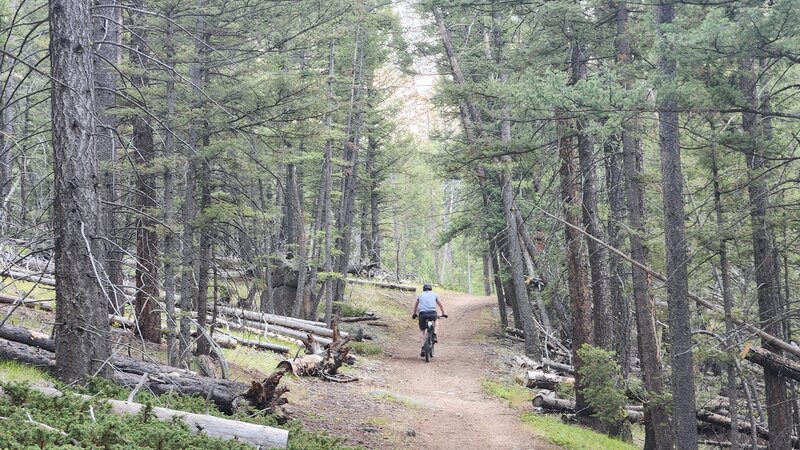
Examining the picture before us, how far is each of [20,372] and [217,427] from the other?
2.81 m

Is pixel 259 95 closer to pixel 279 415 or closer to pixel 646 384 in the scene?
pixel 279 415

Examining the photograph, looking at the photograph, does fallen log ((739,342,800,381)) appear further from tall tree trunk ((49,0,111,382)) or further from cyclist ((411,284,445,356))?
tall tree trunk ((49,0,111,382))

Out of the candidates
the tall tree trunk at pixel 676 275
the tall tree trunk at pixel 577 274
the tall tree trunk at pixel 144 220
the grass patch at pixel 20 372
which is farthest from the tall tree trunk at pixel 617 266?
the grass patch at pixel 20 372

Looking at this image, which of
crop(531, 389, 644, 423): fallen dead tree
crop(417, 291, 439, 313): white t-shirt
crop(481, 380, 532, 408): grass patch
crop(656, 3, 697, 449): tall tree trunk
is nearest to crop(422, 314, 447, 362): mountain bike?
crop(417, 291, 439, 313): white t-shirt

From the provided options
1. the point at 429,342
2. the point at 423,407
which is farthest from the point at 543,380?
the point at 429,342

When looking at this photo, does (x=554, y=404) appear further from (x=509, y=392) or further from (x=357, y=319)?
(x=357, y=319)

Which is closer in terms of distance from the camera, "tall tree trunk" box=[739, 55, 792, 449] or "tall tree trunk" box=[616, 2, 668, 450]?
"tall tree trunk" box=[739, 55, 792, 449]

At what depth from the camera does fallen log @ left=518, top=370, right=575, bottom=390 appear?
15172mm

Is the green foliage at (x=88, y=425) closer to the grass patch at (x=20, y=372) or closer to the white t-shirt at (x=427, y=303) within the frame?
the grass patch at (x=20, y=372)

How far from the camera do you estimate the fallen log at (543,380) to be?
15172 millimetres

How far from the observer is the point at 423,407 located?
1275 centimetres

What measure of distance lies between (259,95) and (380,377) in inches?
316

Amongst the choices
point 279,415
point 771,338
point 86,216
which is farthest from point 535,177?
point 86,216

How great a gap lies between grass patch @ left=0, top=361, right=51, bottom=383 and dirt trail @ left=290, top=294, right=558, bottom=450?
12.8ft
